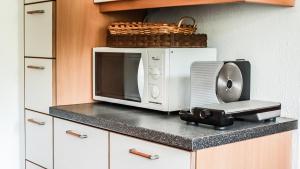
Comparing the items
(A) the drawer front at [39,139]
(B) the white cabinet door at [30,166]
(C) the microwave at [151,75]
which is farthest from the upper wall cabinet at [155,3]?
(B) the white cabinet door at [30,166]

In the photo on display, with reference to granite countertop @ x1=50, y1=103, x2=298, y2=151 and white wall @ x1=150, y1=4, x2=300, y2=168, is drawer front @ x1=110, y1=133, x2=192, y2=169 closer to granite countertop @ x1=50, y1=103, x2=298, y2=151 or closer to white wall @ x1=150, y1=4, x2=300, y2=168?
granite countertop @ x1=50, y1=103, x2=298, y2=151

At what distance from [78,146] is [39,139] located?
43 centimetres

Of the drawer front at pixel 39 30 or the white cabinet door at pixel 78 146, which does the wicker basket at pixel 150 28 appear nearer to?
the drawer front at pixel 39 30

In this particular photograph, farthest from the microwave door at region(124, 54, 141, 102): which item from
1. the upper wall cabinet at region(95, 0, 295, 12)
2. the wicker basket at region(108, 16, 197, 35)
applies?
the upper wall cabinet at region(95, 0, 295, 12)

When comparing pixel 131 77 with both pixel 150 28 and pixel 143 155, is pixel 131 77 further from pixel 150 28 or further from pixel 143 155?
pixel 143 155

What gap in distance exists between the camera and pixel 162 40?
6.31ft

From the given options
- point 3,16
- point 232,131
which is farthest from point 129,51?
point 3,16

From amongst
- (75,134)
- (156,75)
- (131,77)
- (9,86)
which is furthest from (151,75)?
(9,86)

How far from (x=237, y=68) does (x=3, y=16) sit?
1.38m

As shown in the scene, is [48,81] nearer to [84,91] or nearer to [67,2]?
[84,91]

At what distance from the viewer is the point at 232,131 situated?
1.53m

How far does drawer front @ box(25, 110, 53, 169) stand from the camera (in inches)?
87.0

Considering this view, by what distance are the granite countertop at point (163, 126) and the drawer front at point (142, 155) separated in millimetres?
25

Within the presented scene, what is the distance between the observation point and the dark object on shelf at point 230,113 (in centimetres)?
153
